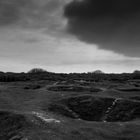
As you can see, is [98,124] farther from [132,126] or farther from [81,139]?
[81,139]

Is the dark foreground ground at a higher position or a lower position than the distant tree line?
lower

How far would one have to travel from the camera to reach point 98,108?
162 feet

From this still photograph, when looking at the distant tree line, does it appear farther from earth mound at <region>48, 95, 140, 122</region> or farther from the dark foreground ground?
earth mound at <region>48, 95, 140, 122</region>

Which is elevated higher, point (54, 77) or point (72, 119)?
point (54, 77)

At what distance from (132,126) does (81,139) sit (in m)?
9.66

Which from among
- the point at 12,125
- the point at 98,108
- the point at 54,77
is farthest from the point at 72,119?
the point at 54,77

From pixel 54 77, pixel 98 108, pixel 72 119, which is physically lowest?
pixel 72 119

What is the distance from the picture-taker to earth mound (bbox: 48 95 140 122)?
45.4m

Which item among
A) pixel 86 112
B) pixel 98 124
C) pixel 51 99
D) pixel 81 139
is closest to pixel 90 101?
pixel 86 112

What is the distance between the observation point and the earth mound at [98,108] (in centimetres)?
4544

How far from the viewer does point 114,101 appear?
169 feet

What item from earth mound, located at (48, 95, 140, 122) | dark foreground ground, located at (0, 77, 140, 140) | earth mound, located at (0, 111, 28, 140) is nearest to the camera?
dark foreground ground, located at (0, 77, 140, 140)

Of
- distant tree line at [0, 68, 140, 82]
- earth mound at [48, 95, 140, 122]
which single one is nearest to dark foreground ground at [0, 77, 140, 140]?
earth mound at [48, 95, 140, 122]

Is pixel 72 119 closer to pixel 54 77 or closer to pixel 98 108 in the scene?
pixel 98 108
